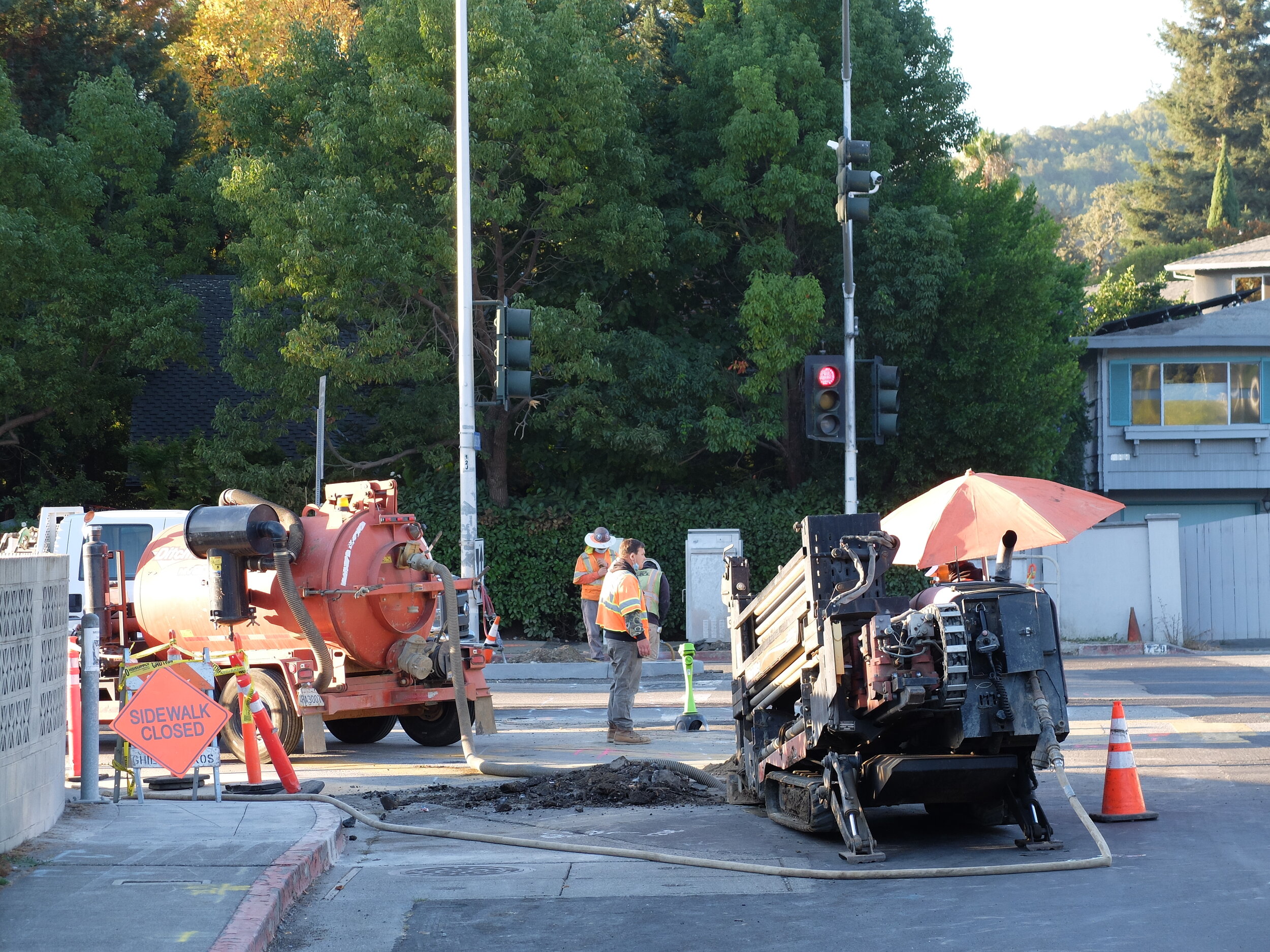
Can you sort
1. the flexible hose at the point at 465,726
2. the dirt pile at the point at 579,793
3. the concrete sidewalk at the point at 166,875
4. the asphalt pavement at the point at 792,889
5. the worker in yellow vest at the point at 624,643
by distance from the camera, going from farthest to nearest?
the worker in yellow vest at the point at 624,643, the flexible hose at the point at 465,726, the dirt pile at the point at 579,793, the asphalt pavement at the point at 792,889, the concrete sidewalk at the point at 166,875

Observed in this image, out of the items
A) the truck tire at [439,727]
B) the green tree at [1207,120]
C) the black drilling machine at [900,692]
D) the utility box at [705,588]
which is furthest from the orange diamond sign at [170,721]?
the green tree at [1207,120]

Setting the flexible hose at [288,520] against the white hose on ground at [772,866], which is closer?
the white hose on ground at [772,866]

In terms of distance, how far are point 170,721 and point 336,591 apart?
292cm

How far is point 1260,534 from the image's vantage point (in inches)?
937

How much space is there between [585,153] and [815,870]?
1785 cm

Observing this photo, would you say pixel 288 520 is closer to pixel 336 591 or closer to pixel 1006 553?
pixel 336 591

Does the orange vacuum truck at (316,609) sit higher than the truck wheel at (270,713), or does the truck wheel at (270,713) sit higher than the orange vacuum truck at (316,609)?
the orange vacuum truck at (316,609)

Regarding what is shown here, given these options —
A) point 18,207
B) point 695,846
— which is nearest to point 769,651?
point 695,846

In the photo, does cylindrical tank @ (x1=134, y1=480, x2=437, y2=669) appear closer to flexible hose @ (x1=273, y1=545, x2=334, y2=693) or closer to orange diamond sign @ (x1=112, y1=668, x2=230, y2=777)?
flexible hose @ (x1=273, y1=545, x2=334, y2=693)

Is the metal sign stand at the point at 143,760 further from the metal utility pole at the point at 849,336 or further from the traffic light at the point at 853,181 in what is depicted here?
the metal utility pole at the point at 849,336

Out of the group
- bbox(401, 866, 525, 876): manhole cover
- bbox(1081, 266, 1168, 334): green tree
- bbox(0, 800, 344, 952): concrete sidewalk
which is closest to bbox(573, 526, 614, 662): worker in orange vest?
bbox(0, 800, 344, 952): concrete sidewalk

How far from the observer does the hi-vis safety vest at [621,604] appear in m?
12.8

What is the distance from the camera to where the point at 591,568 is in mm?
20250

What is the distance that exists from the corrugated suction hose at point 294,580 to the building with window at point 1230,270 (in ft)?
118
